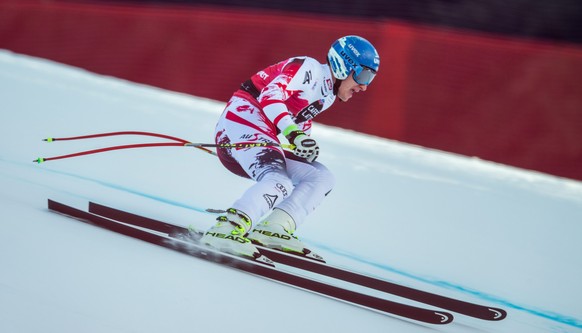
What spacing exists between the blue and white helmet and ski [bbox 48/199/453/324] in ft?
4.19

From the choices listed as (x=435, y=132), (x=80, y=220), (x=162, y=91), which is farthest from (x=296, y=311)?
(x=162, y=91)

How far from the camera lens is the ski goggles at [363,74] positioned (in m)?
4.32

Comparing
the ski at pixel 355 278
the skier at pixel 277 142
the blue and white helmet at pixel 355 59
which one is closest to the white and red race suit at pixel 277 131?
the skier at pixel 277 142

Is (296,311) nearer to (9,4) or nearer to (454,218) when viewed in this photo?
(454,218)

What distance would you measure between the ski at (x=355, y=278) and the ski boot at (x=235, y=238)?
270 millimetres

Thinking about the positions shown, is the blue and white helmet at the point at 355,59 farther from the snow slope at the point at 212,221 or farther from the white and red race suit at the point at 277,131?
the snow slope at the point at 212,221

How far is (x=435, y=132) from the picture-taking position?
9.30 metres

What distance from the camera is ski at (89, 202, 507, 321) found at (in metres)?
3.84

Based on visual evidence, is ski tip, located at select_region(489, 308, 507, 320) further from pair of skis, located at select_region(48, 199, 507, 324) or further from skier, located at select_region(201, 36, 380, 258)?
skier, located at select_region(201, 36, 380, 258)

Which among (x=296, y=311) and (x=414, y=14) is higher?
(x=414, y=14)

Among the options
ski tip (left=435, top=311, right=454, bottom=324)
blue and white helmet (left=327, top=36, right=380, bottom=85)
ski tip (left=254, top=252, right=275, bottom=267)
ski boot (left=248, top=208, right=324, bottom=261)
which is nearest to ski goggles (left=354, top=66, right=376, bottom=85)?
blue and white helmet (left=327, top=36, right=380, bottom=85)

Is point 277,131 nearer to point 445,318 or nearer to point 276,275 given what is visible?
point 276,275

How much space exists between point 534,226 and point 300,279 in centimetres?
356

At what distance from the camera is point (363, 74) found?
170 inches
